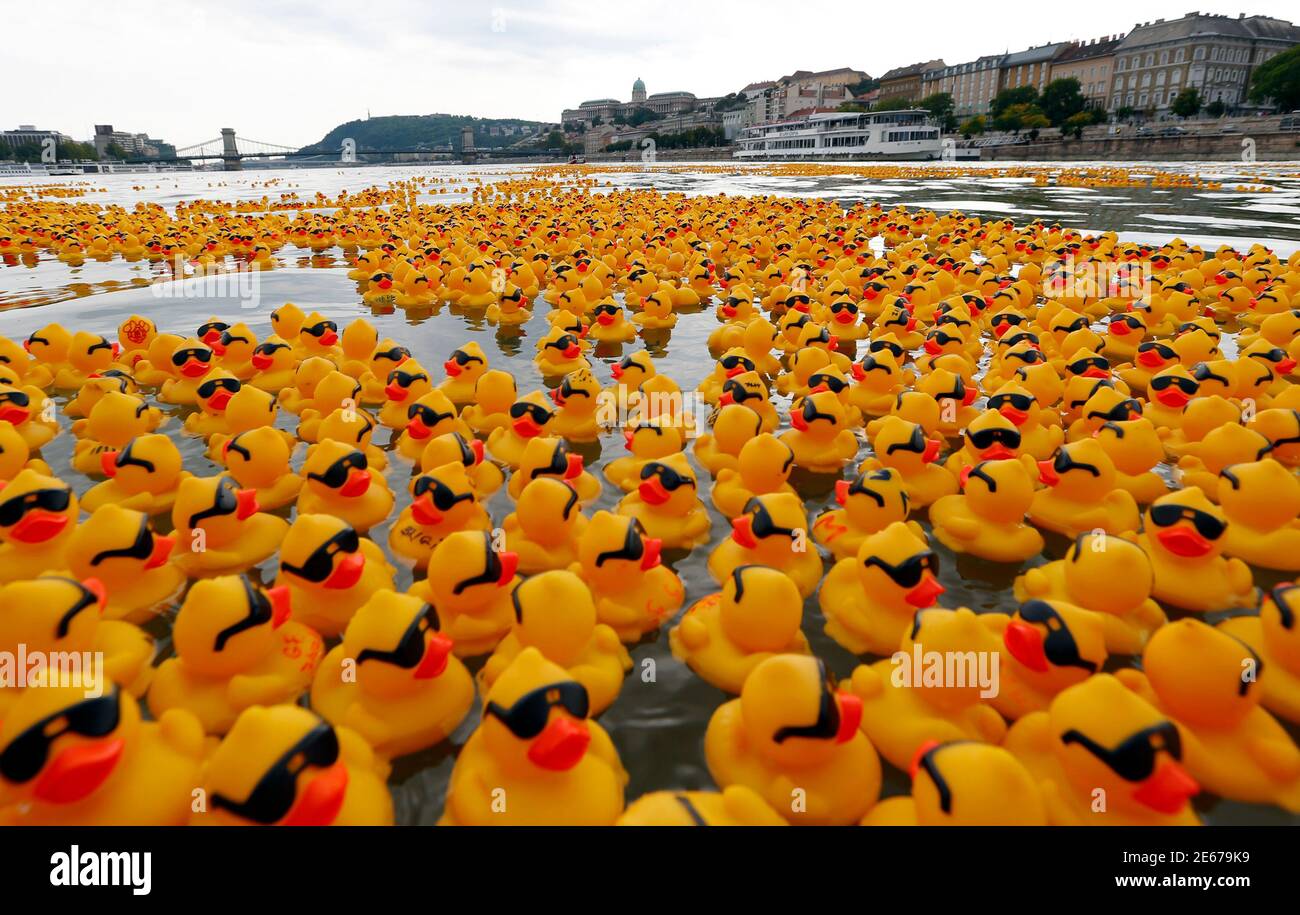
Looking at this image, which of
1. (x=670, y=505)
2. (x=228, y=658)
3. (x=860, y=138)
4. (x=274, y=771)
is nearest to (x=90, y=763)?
(x=274, y=771)

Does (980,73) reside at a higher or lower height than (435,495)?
higher

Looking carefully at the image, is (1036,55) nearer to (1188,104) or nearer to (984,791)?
(1188,104)

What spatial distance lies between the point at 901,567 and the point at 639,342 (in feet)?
31.5

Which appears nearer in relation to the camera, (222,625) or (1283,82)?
(222,625)

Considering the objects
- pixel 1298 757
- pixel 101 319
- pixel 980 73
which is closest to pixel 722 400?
pixel 1298 757

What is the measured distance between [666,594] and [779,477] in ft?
6.02

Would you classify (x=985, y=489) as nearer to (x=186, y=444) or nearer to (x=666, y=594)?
(x=666, y=594)

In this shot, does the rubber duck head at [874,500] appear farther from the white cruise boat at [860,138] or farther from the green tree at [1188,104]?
the green tree at [1188,104]

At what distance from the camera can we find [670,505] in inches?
Result: 270

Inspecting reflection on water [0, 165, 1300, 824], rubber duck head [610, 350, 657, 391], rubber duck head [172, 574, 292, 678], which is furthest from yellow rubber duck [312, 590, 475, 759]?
rubber duck head [610, 350, 657, 391]

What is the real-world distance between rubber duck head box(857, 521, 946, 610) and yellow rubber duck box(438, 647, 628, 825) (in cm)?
233

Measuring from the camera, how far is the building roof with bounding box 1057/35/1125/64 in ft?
391

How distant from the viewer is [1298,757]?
13.4 feet

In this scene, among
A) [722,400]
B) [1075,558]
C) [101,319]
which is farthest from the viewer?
[101,319]
